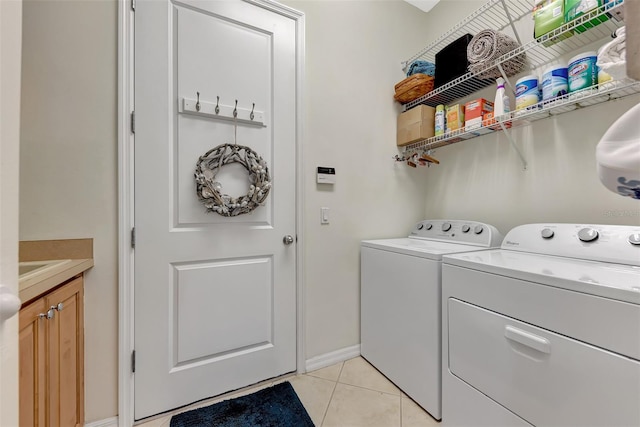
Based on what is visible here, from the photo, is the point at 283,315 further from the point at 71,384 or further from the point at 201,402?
the point at 71,384

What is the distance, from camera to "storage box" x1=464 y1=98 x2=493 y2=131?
164 centimetres

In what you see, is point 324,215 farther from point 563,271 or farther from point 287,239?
point 563,271

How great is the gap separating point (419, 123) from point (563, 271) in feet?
4.26

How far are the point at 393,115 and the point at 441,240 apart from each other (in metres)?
1.05

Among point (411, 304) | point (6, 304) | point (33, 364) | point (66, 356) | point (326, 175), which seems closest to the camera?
point (6, 304)

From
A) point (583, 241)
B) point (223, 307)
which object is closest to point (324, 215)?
point (223, 307)

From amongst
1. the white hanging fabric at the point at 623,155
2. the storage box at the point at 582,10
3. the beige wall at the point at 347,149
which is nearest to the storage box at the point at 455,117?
the beige wall at the point at 347,149

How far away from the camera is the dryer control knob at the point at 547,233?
1297 millimetres

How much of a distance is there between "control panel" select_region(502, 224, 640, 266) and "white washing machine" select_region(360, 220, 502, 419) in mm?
212

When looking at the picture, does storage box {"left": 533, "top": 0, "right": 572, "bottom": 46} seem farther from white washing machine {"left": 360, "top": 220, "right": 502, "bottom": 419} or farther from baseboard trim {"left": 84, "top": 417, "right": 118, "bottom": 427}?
baseboard trim {"left": 84, "top": 417, "right": 118, "bottom": 427}

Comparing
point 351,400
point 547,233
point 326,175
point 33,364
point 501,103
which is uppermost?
point 501,103

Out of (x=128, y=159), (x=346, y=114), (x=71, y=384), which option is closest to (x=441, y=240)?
(x=346, y=114)

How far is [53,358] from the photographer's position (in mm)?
Answer: 978

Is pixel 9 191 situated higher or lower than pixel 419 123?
lower
